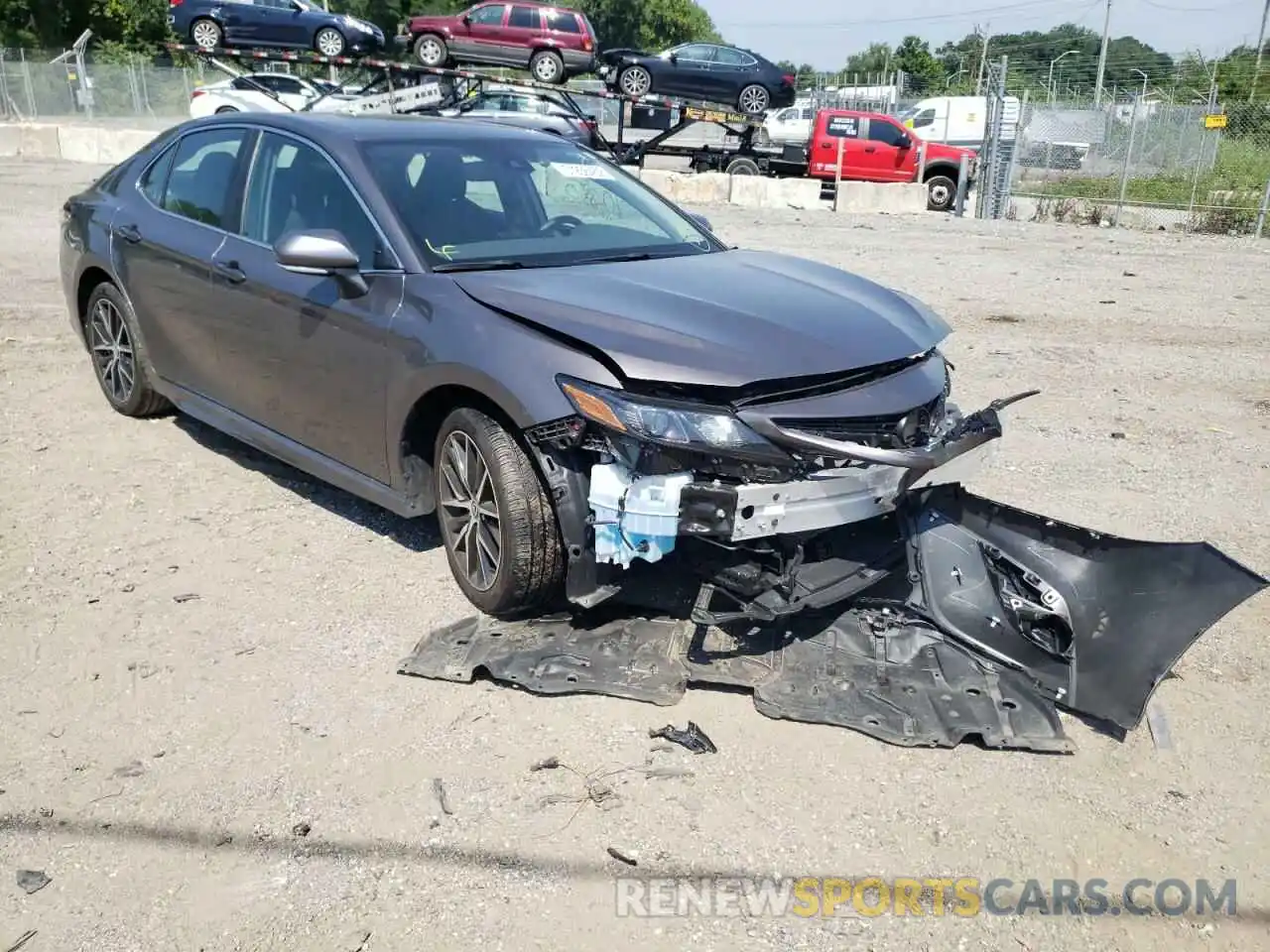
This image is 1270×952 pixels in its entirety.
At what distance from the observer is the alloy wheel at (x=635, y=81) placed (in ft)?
73.0

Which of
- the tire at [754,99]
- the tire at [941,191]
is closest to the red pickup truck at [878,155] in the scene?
the tire at [941,191]

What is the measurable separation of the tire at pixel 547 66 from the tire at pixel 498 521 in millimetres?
19814

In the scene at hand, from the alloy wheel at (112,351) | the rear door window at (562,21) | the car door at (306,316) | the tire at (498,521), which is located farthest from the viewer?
the rear door window at (562,21)

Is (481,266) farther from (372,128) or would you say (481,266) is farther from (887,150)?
(887,150)

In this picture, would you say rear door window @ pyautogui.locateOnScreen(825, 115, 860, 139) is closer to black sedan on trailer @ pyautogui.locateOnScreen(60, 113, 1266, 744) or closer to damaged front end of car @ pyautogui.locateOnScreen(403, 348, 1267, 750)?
black sedan on trailer @ pyautogui.locateOnScreen(60, 113, 1266, 744)

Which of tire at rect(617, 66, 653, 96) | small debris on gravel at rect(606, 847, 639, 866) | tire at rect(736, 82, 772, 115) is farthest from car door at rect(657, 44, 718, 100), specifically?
small debris on gravel at rect(606, 847, 639, 866)

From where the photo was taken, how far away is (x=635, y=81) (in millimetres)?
22422

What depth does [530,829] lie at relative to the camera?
295cm

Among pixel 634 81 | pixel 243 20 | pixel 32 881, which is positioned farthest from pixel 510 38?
pixel 32 881

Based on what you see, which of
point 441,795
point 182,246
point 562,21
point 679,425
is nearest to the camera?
point 441,795

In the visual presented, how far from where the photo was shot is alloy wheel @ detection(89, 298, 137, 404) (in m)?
5.89

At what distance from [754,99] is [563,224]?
773 inches

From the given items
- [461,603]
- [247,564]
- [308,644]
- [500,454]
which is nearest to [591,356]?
[500,454]

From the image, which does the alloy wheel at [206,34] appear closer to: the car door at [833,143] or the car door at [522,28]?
the car door at [522,28]
